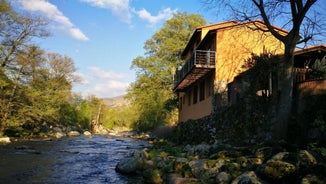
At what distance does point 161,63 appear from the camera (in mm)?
37406

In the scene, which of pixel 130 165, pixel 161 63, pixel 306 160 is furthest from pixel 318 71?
pixel 161 63

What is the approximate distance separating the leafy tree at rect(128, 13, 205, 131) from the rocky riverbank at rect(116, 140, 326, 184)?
25.4 meters

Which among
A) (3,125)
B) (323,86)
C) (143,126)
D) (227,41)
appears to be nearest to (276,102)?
(323,86)

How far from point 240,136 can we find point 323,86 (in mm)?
4476

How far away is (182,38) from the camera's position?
3756cm


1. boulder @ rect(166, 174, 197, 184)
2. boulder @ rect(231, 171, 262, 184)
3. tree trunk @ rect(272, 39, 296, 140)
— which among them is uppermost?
tree trunk @ rect(272, 39, 296, 140)

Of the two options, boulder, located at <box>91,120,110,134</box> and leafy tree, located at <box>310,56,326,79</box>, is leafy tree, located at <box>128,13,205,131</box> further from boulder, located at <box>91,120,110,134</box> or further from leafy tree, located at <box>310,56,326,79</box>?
leafy tree, located at <box>310,56,326,79</box>

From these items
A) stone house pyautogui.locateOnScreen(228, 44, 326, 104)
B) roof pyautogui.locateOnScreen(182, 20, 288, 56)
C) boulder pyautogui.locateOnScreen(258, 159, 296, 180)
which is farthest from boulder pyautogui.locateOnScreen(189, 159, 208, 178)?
roof pyautogui.locateOnScreen(182, 20, 288, 56)

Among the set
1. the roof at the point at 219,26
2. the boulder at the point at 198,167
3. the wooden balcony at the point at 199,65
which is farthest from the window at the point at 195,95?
the boulder at the point at 198,167

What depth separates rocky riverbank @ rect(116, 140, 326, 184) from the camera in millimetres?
6393

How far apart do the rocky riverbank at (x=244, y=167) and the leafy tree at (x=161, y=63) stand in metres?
25.4

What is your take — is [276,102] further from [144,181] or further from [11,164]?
[11,164]

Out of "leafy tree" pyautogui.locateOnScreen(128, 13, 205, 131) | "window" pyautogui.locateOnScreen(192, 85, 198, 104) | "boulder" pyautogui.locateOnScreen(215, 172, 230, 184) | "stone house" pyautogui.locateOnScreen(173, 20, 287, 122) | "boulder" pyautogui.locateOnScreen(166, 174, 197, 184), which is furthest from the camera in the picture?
"leafy tree" pyautogui.locateOnScreen(128, 13, 205, 131)

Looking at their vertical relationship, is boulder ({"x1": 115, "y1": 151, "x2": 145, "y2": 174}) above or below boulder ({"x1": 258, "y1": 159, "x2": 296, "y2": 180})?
below
